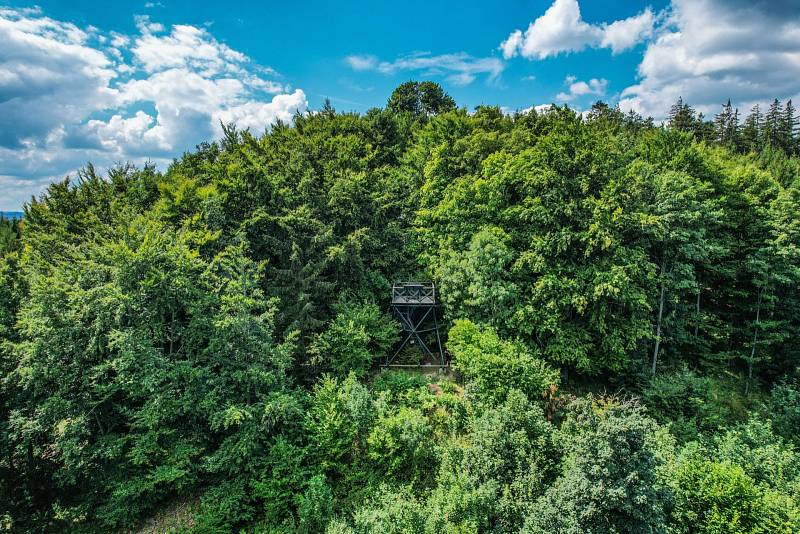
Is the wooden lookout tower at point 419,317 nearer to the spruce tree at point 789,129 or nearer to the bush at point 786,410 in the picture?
the bush at point 786,410

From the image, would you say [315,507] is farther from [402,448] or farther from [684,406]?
[684,406]

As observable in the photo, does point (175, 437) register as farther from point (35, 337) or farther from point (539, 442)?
point (539, 442)

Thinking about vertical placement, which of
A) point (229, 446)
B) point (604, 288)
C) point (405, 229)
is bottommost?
point (229, 446)

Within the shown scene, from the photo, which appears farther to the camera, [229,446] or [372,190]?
[372,190]

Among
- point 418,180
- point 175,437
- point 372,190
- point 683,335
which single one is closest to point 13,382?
point 175,437

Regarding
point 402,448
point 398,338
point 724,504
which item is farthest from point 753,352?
point 402,448

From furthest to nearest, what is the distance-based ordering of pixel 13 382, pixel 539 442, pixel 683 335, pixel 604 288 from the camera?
pixel 683 335, pixel 604 288, pixel 13 382, pixel 539 442

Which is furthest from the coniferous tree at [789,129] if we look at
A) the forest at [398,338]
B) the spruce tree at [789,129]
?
the forest at [398,338]
